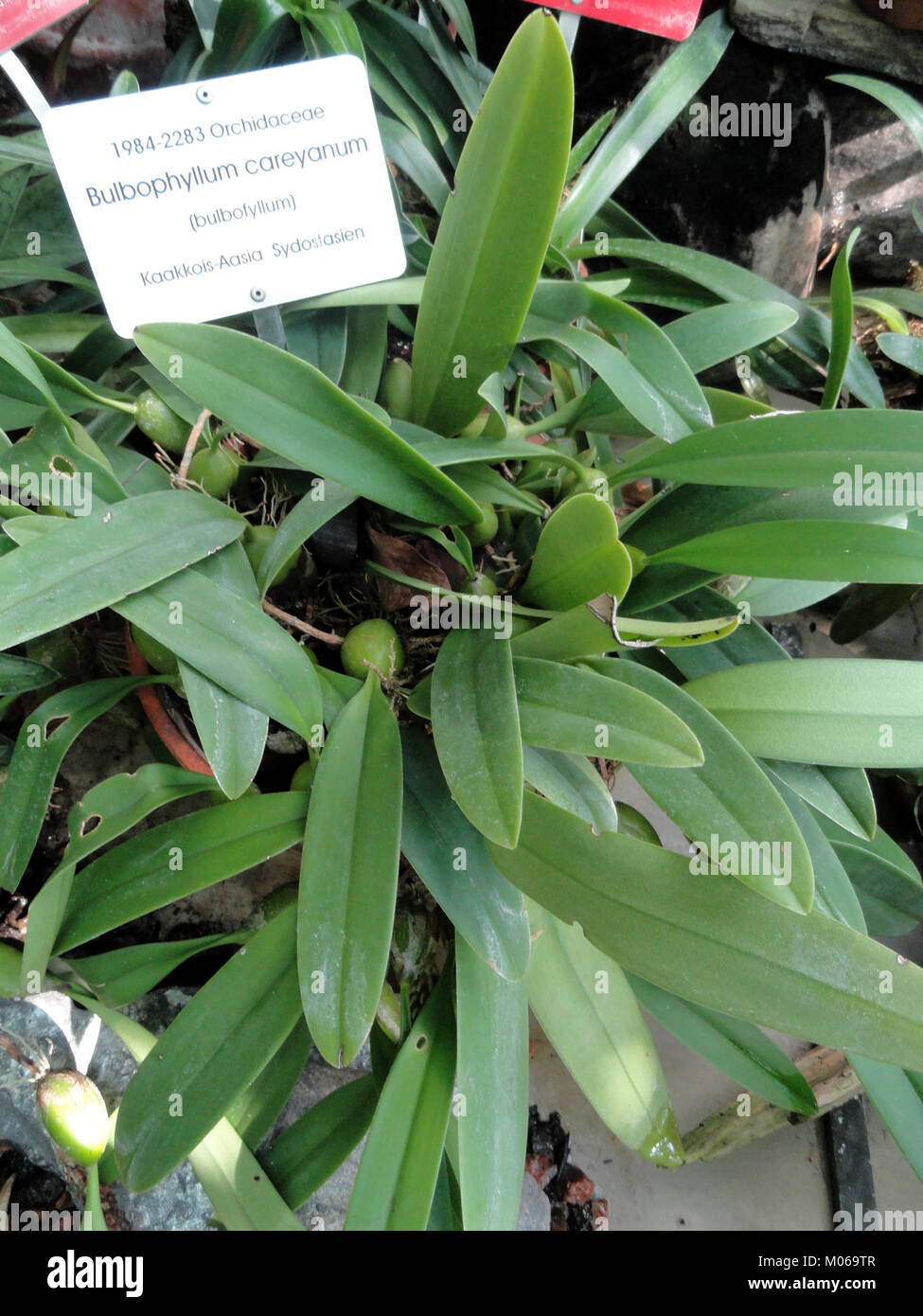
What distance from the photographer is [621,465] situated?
764 millimetres

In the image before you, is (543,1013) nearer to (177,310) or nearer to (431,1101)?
(431,1101)

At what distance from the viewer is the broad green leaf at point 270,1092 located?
72 centimetres

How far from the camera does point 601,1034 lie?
697mm

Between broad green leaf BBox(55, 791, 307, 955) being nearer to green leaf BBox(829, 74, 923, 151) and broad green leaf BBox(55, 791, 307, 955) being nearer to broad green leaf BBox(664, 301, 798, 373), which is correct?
broad green leaf BBox(664, 301, 798, 373)

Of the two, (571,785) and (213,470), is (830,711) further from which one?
(213,470)

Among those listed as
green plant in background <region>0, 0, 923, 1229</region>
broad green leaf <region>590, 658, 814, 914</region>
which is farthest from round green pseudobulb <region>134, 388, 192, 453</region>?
broad green leaf <region>590, 658, 814, 914</region>

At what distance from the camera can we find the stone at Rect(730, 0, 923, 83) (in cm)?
112

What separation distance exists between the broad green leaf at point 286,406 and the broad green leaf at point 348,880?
7.4 inches

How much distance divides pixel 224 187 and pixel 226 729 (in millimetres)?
410

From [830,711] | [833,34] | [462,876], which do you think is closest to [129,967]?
[462,876]

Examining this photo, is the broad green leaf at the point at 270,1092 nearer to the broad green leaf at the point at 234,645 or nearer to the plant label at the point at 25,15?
the broad green leaf at the point at 234,645

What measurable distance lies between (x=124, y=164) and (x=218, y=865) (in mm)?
529

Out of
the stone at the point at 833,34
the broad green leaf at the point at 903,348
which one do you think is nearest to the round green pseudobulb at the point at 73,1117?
the broad green leaf at the point at 903,348
